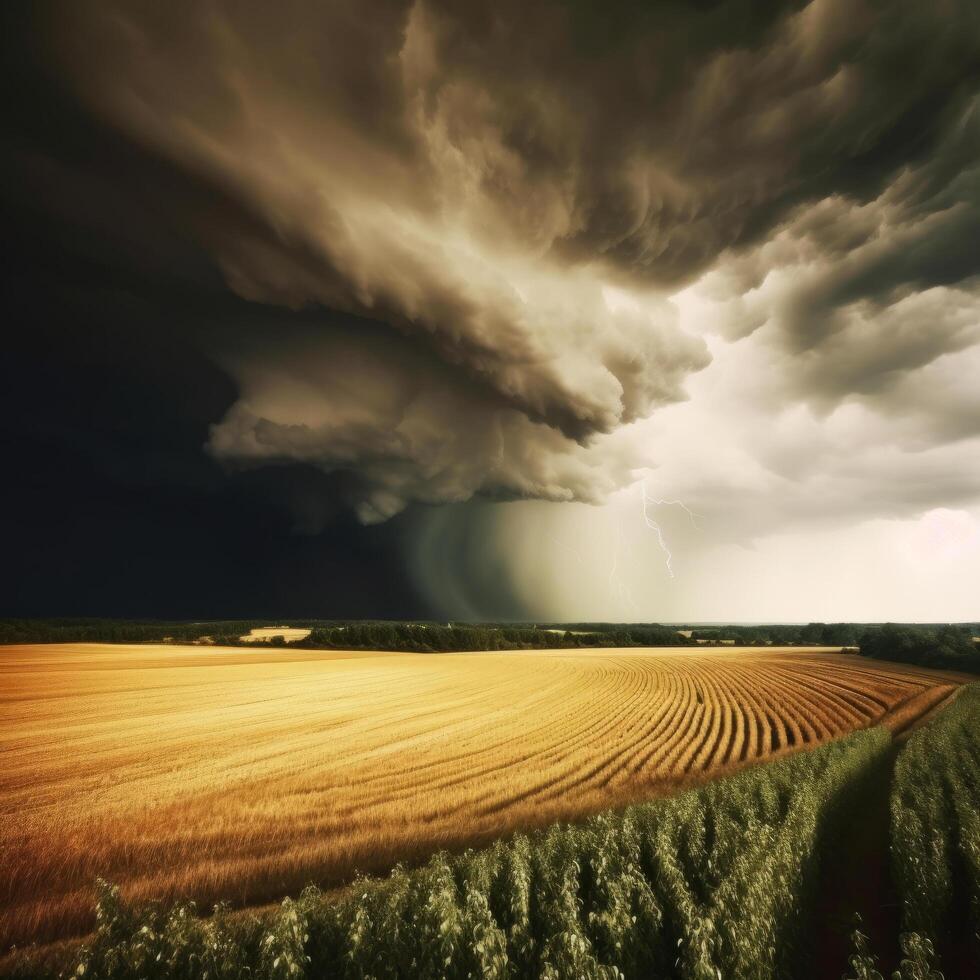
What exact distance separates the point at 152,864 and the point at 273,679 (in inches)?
1403

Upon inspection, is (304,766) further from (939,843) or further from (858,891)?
(939,843)

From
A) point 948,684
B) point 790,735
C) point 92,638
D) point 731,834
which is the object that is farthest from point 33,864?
point 92,638

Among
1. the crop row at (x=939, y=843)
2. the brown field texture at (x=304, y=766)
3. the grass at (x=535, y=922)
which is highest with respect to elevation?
the grass at (x=535, y=922)

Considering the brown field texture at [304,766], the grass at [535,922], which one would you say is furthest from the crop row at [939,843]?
the brown field texture at [304,766]

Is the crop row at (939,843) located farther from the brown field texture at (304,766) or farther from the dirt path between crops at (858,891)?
the brown field texture at (304,766)

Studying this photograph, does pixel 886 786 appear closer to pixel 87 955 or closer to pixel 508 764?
pixel 508 764

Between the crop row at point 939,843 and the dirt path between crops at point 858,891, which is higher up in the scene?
the crop row at point 939,843

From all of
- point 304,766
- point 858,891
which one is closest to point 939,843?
point 858,891

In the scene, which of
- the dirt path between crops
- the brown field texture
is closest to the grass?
the dirt path between crops

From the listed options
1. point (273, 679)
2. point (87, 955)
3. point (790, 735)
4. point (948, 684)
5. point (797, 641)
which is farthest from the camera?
point (797, 641)

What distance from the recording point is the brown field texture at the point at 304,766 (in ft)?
32.8

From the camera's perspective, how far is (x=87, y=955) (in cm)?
493

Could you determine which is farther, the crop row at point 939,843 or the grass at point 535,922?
the crop row at point 939,843

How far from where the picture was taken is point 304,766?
16.8 metres
